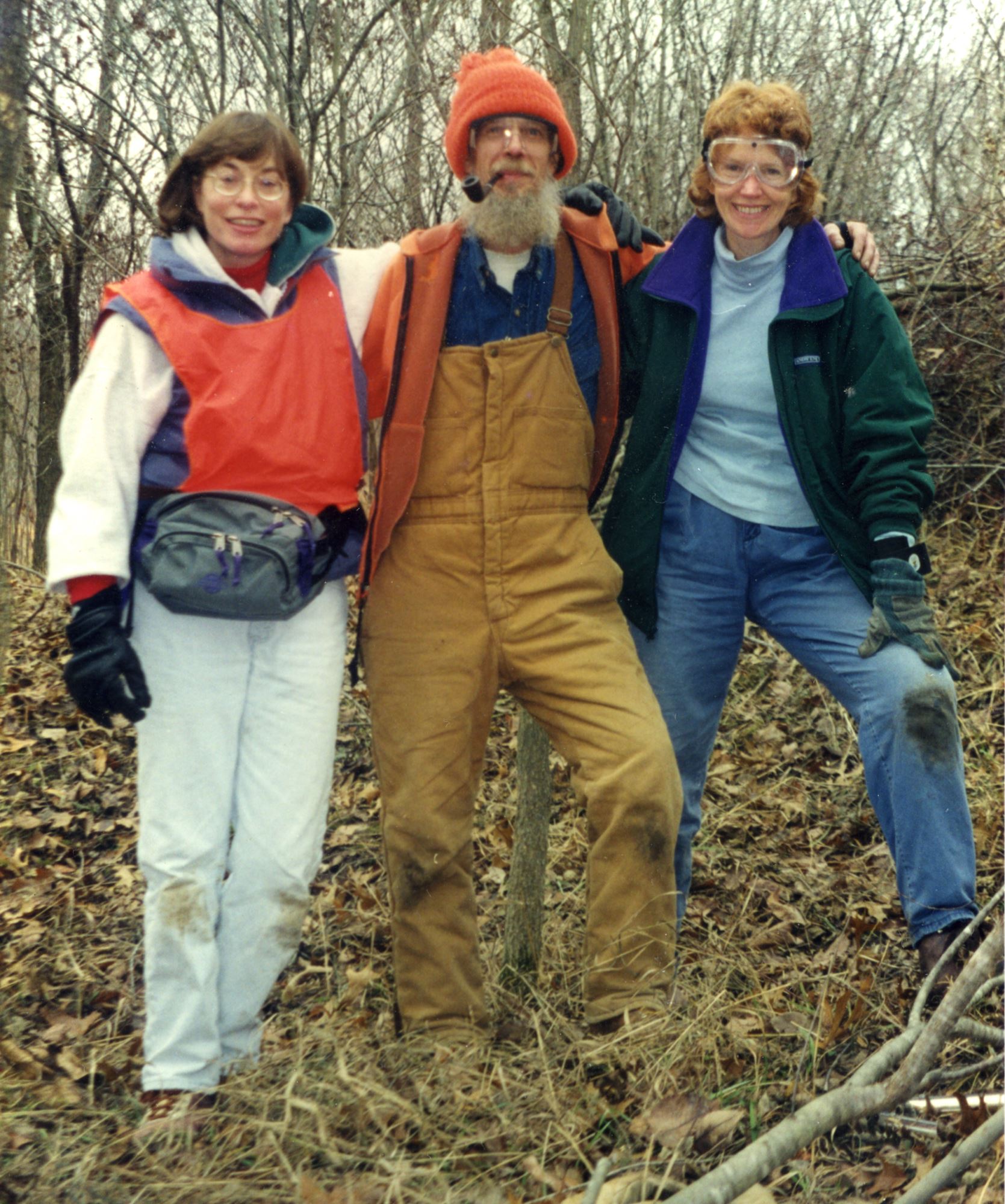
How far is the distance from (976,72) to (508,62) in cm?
656

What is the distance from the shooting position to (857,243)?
359cm

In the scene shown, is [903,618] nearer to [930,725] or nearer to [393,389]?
[930,725]

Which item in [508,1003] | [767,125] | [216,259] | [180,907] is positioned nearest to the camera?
[180,907]

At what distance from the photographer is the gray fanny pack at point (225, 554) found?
296 cm

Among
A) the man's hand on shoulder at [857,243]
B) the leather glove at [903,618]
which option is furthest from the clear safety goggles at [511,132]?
the leather glove at [903,618]

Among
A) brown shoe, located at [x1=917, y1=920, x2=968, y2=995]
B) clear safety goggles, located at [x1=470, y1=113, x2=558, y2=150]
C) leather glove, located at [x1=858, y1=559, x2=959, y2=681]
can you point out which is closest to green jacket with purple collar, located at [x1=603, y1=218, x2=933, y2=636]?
leather glove, located at [x1=858, y1=559, x2=959, y2=681]

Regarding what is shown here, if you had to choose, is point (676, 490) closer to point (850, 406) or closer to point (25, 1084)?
point (850, 406)

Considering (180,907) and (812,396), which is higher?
(812,396)

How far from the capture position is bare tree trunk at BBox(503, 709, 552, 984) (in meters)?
4.00

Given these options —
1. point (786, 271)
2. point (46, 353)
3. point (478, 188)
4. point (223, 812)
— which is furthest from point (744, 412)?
point (46, 353)

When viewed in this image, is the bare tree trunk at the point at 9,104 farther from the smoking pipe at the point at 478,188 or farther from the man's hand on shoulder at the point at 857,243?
the man's hand on shoulder at the point at 857,243

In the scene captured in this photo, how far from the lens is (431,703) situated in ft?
10.9

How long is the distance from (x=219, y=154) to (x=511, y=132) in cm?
88

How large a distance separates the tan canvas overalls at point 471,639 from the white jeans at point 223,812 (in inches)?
10.2
